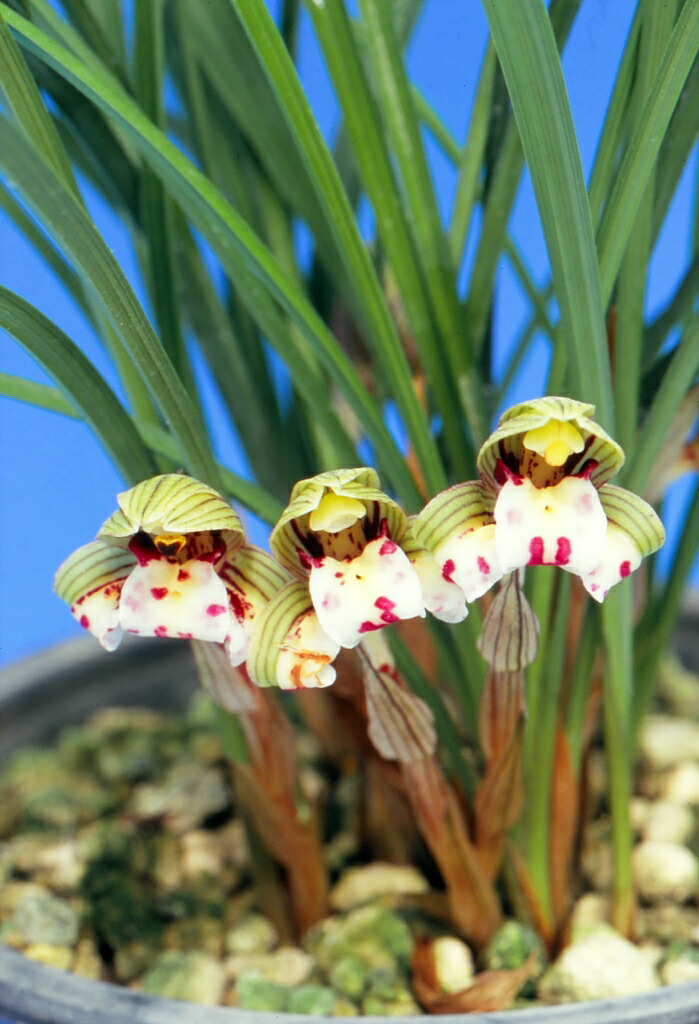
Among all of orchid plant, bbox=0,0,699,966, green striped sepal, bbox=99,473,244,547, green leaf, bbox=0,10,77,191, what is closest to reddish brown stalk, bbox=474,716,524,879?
orchid plant, bbox=0,0,699,966

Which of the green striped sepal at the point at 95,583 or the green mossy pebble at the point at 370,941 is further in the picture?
the green mossy pebble at the point at 370,941

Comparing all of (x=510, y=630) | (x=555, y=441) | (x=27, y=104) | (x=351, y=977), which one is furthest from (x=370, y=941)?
(x=27, y=104)

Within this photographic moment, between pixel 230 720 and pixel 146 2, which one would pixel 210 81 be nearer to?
pixel 146 2

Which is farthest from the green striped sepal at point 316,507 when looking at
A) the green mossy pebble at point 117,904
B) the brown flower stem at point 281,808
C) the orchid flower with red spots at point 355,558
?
the green mossy pebble at point 117,904

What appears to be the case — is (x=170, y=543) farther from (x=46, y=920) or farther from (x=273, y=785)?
(x=46, y=920)

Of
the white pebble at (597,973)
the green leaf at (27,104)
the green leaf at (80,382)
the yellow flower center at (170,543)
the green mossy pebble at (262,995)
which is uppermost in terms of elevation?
the green leaf at (27,104)

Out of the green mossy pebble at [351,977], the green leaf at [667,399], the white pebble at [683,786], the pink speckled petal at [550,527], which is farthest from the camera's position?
the white pebble at [683,786]

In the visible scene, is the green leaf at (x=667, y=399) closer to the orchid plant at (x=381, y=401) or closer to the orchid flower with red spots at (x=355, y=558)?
the orchid plant at (x=381, y=401)

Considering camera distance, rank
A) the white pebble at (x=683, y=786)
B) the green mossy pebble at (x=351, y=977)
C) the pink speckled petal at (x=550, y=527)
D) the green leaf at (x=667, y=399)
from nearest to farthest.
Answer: the pink speckled petal at (x=550, y=527)
the green leaf at (x=667, y=399)
the green mossy pebble at (x=351, y=977)
the white pebble at (x=683, y=786)
